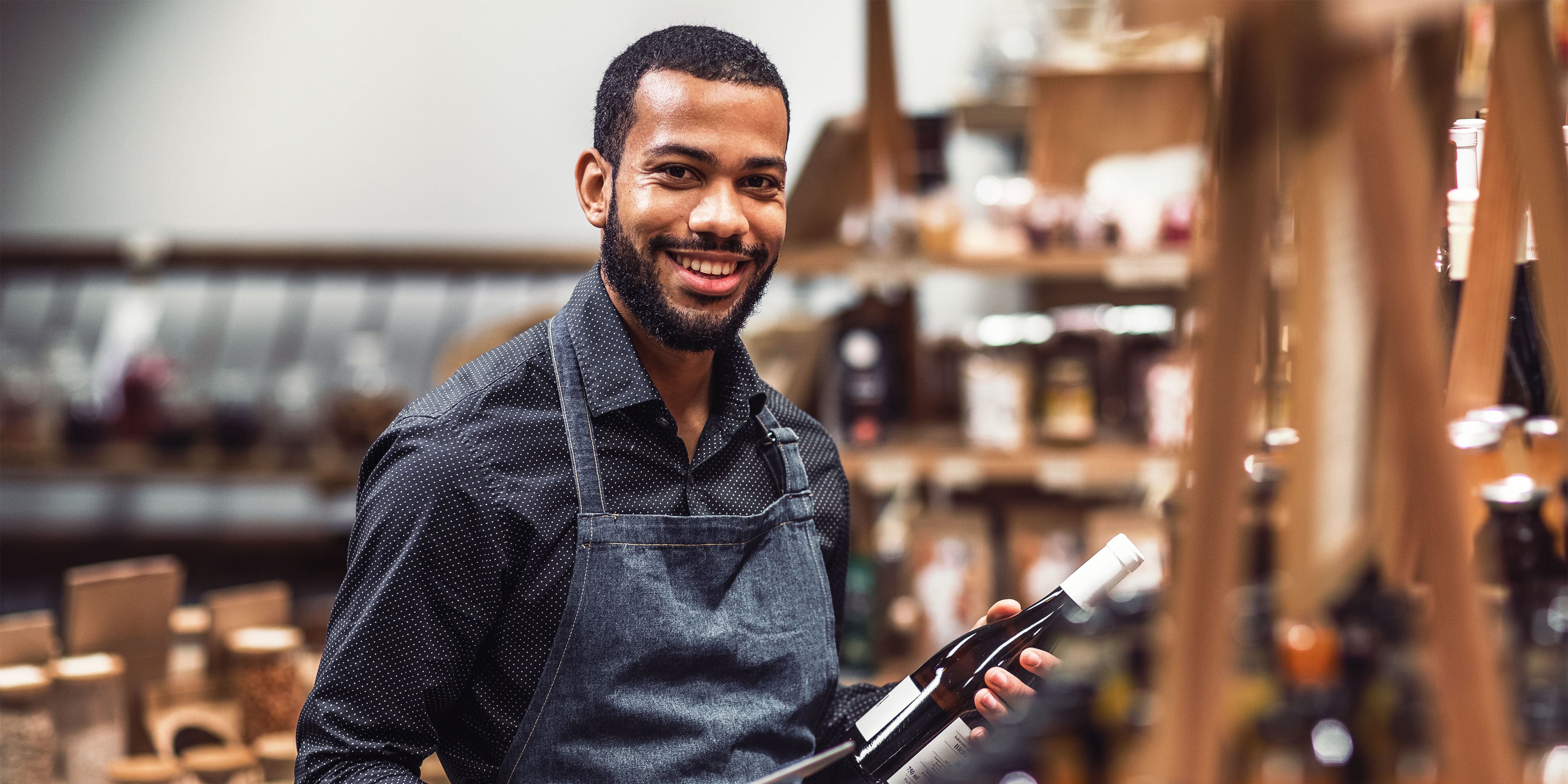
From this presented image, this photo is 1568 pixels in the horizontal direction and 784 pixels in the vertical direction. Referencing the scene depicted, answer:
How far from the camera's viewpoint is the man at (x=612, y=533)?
1.11 metres

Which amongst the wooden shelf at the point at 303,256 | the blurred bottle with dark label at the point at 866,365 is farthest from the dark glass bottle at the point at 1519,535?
the wooden shelf at the point at 303,256

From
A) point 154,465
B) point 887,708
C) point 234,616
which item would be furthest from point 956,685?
point 154,465

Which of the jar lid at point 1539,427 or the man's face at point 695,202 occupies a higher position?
Answer: the man's face at point 695,202

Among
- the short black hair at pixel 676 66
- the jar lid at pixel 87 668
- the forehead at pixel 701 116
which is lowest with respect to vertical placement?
the jar lid at pixel 87 668

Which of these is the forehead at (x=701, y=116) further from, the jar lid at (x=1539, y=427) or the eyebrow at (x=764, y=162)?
the jar lid at (x=1539, y=427)

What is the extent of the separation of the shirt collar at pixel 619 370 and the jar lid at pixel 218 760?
40.3 inches

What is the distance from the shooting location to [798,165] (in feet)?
13.1

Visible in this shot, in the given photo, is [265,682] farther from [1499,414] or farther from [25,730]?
[1499,414]

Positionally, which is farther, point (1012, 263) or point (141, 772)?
point (1012, 263)

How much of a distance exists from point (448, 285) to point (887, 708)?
3188 millimetres

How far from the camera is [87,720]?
1766mm

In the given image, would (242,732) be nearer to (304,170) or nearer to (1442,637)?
(1442,637)

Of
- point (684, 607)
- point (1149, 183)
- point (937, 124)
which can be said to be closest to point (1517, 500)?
point (684, 607)

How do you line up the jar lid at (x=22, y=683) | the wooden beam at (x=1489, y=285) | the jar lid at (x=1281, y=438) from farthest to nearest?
1. the jar lid at (x=22, y=683)
2. the wooden beam at (x=1489, y=285)
3. the jar lid at (x=1281, y=438)
